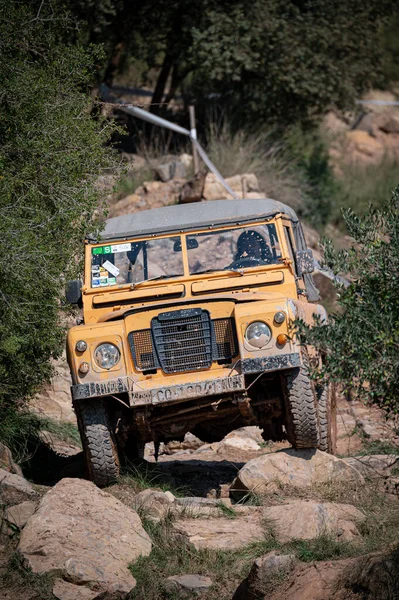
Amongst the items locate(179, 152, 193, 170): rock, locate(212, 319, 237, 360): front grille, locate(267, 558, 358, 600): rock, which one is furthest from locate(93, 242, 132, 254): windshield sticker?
locate(179, 152, 193, 170): rock

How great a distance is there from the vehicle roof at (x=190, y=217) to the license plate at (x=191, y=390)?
1.68 meters

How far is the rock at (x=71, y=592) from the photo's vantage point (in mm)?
5906

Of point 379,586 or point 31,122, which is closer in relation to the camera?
point 379,586

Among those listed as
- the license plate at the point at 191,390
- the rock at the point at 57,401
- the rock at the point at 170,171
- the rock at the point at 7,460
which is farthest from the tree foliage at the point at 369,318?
the rock at the point at 170,171

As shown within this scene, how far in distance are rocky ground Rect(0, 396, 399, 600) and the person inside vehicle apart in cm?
169

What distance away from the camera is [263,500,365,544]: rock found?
6824mm

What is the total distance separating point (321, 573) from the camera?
5750 mm

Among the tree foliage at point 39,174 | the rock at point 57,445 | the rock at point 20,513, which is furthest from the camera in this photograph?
the rock at point 57,445

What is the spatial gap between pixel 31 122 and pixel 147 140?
11.9 meters

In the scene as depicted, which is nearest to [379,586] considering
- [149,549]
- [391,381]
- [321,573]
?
[321,573]

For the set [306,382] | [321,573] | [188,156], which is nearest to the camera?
[321,573]

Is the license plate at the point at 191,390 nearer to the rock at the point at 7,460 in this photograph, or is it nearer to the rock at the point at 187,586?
the rock at the point at 7,460

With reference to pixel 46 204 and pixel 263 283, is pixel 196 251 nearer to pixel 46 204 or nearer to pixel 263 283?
pixel 263 283

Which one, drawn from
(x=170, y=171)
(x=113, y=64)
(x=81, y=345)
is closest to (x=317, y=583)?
(x=81, y=345)
